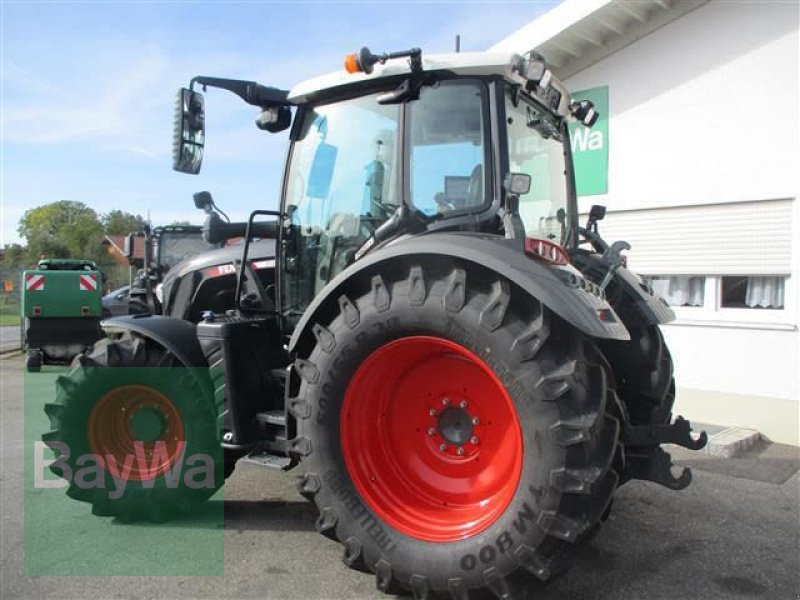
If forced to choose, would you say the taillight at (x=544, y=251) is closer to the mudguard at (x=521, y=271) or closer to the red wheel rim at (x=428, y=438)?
the mudguard at (x=521, y=271)

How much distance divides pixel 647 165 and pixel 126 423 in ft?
19.5

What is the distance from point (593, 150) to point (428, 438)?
5653 millimetres

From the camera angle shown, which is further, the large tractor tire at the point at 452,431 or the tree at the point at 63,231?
the tree at the point at 63,231

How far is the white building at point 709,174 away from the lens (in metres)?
6.31

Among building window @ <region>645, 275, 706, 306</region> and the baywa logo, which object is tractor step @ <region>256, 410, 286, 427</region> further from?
building window @ <region>645, 275, 706, 306</region>

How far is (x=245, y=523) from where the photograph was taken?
399 cm

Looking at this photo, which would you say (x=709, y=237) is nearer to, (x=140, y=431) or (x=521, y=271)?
(x=521, y=271)

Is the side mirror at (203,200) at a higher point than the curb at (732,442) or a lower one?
higher

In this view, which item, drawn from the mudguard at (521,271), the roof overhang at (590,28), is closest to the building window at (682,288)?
the roof overhang at (590,28)

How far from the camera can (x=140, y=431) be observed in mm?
4066

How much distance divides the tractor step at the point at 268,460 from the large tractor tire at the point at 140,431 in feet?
1.06

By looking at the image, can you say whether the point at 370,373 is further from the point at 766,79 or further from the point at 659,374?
the point at 766,79

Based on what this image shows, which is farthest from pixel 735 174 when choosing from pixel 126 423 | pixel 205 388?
pixel 126 423

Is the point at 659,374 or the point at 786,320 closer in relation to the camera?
the point at 659,374
